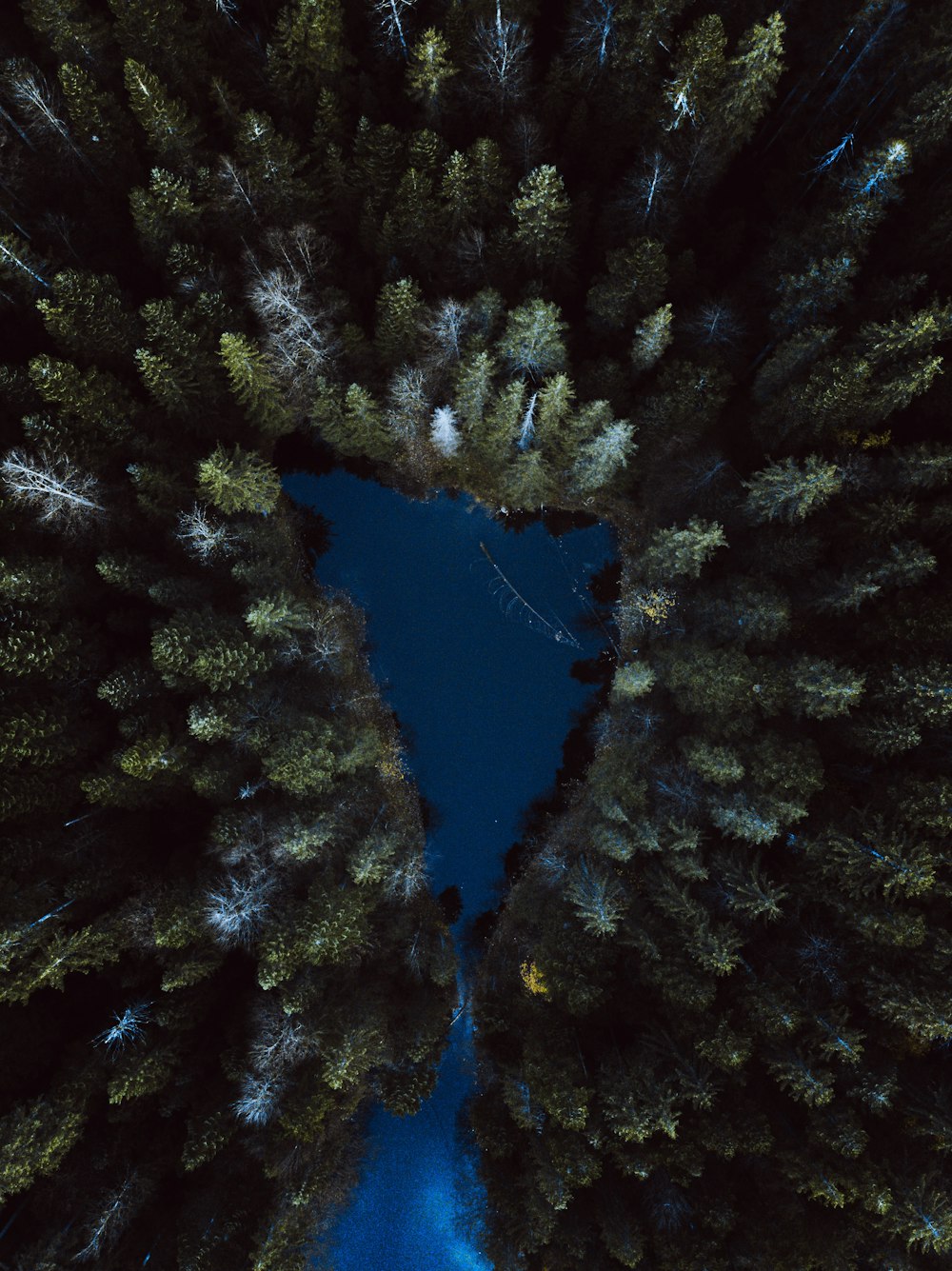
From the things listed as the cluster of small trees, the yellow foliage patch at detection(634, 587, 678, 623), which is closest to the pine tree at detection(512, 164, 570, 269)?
the cluster of small trees

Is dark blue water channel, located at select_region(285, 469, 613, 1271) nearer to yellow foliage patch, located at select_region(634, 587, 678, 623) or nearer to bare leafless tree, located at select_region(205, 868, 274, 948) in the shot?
yellow foliage patch, located at select_region(634, 587, 678, 623)

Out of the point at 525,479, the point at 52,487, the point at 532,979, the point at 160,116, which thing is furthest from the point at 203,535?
the point at 532,979

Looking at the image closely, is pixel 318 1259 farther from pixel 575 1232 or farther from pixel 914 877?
pixel 914 877

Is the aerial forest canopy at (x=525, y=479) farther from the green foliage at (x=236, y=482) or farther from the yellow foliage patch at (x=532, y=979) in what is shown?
the yellow foliage patch at (x=532, y=979)

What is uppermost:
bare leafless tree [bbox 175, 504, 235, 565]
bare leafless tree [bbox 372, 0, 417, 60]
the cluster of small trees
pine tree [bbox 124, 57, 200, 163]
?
bare leafless tree [bbox 372, 0, 417, 60]

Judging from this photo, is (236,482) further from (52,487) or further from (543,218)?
(543,218)

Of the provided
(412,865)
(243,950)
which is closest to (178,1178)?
(243,950)
